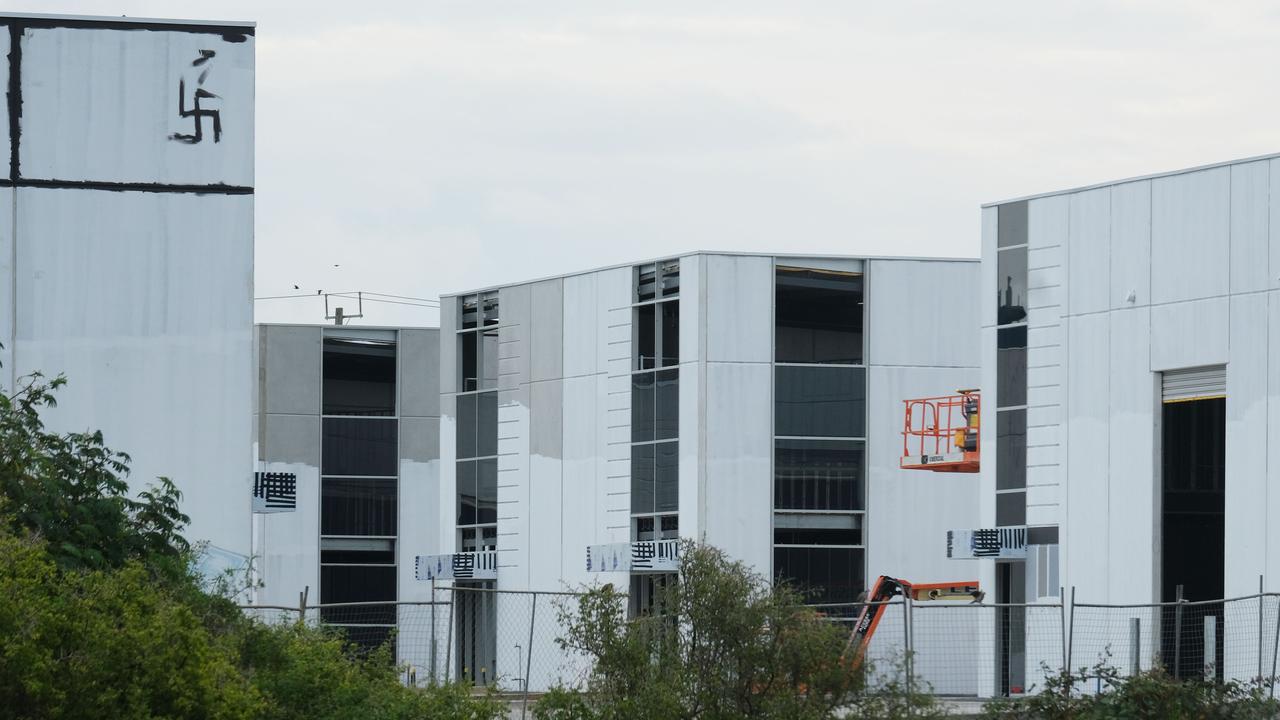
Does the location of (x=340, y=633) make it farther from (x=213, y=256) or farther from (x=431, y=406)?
(x=431, y=406)

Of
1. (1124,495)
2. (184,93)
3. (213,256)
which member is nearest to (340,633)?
(213,256)

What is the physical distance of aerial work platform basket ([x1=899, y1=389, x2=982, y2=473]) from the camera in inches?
1651

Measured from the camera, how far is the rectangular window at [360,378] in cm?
6125

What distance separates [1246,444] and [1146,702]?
9.99 meters

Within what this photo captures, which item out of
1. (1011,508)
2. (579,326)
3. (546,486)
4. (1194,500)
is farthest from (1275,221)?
(546,486)

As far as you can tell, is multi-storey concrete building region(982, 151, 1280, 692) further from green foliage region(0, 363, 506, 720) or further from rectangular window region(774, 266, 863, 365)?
green foliage region(0, 363, 506, 720)

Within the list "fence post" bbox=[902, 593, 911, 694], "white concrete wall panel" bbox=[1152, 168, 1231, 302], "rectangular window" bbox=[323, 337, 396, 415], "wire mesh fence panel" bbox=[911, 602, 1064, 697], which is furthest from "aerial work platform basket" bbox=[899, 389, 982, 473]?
"rectangular window" bbox=[323, 337, 396, 415]

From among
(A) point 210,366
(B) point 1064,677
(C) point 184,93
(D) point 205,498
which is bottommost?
(B) point 1064,677

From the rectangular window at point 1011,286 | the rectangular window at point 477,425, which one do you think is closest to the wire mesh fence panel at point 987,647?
the rectangular window at point 1011,286

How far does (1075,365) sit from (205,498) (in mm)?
16854

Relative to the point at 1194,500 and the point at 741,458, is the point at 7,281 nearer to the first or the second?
the point at 741,458

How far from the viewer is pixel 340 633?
25766mm

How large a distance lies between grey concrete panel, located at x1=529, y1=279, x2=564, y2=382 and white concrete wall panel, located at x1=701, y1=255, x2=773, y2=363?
535 centimetres

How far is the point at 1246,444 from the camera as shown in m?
34.2
